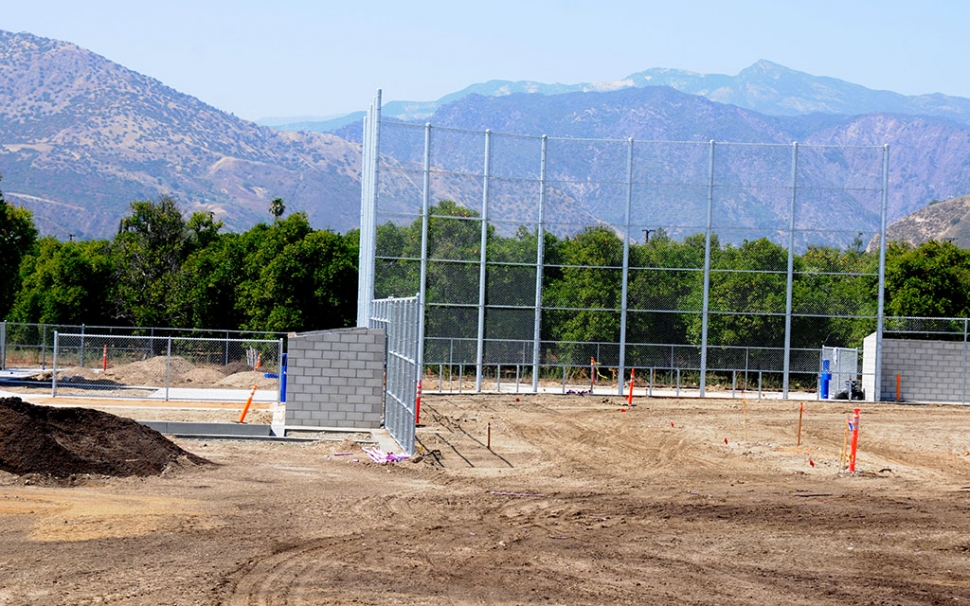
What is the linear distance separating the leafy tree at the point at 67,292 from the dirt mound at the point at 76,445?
35.0 metres

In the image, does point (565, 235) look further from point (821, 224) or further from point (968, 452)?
point (968, 452)

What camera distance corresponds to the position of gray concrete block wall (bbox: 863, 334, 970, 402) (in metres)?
36.3

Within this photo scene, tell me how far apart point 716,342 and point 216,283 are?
24.2 metres

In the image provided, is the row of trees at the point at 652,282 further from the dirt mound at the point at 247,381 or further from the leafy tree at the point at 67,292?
the leafy tree at the point at 67,292

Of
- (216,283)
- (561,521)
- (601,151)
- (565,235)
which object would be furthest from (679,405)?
(216,283)

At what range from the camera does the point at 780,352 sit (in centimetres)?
3594

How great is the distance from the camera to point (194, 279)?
51219 millimetres

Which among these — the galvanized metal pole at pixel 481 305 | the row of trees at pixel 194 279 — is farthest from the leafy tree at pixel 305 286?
the galvanized metal pole at pixel 481 305

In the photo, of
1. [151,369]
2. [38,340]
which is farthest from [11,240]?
[151,369]

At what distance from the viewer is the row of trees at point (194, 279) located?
4719cm

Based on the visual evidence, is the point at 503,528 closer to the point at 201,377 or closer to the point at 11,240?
the point at 201,377

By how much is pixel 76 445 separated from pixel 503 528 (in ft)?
23.1

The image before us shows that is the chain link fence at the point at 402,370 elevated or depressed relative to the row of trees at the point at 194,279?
depressed

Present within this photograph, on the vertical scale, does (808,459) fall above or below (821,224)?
below
